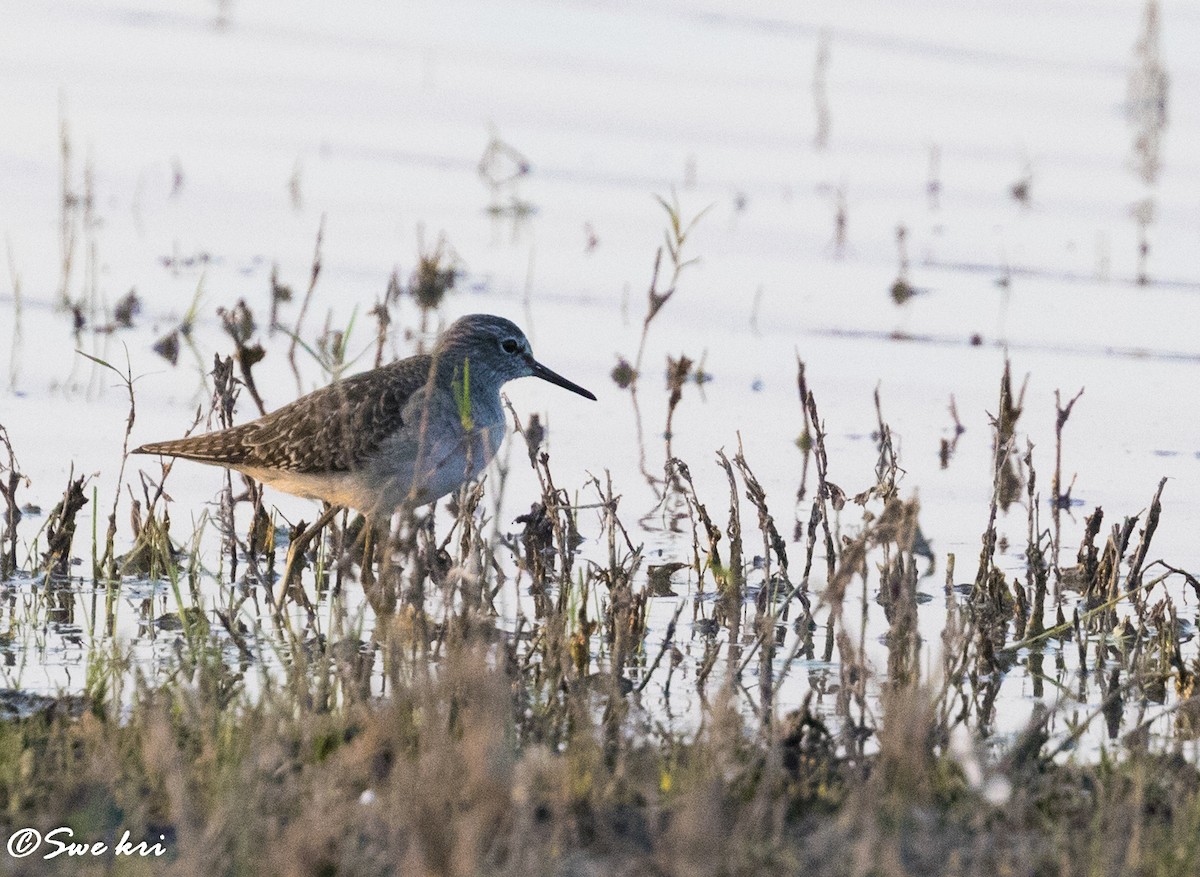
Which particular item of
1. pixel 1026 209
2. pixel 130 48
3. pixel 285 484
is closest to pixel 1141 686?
pixel 285 484

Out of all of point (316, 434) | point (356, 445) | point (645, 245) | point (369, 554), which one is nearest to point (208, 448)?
point (316, 434)

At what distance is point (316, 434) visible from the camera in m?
7.17

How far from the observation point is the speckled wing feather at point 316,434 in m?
7.16

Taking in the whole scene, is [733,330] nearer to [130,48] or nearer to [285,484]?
[285,484]

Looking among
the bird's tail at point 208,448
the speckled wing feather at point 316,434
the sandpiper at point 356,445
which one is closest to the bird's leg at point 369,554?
the sandpiper at point 356,445

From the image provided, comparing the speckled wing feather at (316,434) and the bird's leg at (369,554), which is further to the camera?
the speckled wing feather at (316,434)

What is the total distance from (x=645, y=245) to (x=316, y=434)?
226 inches

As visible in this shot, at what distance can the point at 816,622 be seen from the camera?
6906mm

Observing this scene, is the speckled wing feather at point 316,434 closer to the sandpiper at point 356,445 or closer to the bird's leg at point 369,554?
the sandpiper at point 356,445

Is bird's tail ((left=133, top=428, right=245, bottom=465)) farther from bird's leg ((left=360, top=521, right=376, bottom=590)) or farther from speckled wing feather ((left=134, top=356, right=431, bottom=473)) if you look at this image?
bird's leg ((left=360, top=521, right=376, bottom=590))

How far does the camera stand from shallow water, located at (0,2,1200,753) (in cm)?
852

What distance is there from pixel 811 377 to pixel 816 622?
11.1ft

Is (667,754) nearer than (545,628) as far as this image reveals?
Yes

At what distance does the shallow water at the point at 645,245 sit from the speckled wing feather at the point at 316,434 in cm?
47
